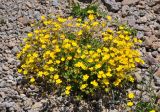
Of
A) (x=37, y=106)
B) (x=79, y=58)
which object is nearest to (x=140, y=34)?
(x=79, y=58)

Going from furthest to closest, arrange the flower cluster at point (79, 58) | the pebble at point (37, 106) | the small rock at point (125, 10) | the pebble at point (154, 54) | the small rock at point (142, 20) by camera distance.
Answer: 1. the small rock at point (125, 10)
2. the small rock at point (142, 20)
3. the pebble at point (154, 54)
4. the flower cluster at point (79, 58)
5. the pebble at point (37, 106)

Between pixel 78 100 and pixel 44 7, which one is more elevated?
pixel 44 7

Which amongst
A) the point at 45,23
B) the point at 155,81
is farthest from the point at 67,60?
the point at 155,81

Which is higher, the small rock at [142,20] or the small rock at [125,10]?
the small rock at [125,10]

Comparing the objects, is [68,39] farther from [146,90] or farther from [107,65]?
[146,90]

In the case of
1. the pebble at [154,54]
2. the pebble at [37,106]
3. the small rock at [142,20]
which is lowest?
the pebble at [37,106]

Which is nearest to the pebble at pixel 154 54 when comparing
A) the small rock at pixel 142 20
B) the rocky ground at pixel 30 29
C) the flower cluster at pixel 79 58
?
the rocky ground at pixel 30 29

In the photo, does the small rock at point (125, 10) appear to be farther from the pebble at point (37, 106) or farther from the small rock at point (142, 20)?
the pebble at point (37, 106)
